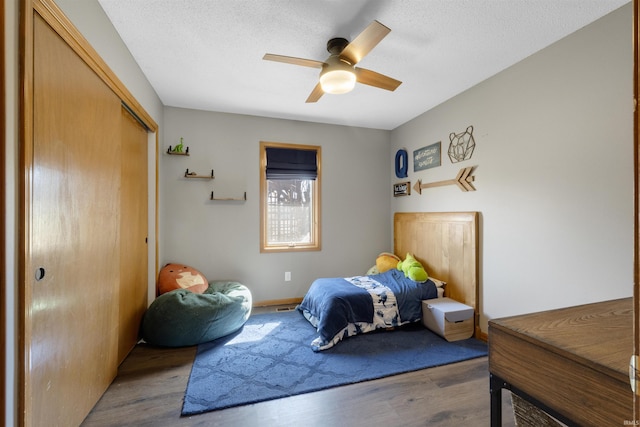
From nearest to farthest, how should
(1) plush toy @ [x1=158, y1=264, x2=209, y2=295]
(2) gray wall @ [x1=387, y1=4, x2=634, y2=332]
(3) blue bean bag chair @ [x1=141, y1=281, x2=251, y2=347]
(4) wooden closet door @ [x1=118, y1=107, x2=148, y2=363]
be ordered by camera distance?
(2) gray wall @ [x1=387, y1=4, x2=634, y2=332] → (4) wooden closet door @ [x1=118, y1=107, x2=148, y2=363] → (3) blue bean bag chair @ [x1=141, y1=281, x2=251, y2=347] → (1) plush toy @ [x1=158, y1=264, x2=209, y2=295]

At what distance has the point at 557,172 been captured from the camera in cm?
208

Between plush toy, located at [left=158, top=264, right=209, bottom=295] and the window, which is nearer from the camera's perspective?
plush toy, located at [left=158, top=264, right=209, bottom=295]

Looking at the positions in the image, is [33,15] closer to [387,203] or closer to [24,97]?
[24,97]

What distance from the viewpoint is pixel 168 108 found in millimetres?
3373

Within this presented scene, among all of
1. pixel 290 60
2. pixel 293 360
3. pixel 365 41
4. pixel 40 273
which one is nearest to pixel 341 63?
pixel 365 41

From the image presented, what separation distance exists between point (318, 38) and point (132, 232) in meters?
2.31

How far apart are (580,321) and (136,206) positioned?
3133 millimetres

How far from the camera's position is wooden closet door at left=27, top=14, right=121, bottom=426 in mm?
1167

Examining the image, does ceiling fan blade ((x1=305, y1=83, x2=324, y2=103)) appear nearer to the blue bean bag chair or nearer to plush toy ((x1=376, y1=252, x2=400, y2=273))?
the blue bean bag chair

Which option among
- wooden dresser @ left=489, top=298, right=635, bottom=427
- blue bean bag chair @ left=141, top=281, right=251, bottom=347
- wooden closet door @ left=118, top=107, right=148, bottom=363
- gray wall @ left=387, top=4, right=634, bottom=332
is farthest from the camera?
blue bean bag chair @ left=141, top=281, right=251, bottom=347

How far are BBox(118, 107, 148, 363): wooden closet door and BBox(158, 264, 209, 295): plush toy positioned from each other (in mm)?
253

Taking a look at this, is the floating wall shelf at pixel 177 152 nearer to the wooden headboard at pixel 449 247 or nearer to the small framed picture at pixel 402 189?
the small framed picture at pixel 402 189

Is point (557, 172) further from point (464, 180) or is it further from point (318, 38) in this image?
point (318, 38)

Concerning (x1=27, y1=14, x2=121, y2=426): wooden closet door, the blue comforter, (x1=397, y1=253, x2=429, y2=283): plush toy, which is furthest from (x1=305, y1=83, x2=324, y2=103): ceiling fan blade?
(x1=397, y1=253, x2=429, y2=283): plush toy
